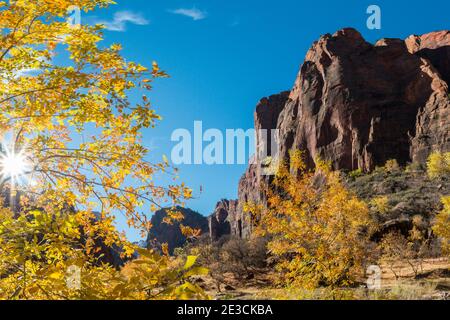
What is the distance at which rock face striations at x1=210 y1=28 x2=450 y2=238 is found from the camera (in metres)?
77.0

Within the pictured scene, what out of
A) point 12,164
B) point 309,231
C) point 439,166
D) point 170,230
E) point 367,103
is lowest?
point 170,230

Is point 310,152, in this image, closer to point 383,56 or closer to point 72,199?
point 383,56

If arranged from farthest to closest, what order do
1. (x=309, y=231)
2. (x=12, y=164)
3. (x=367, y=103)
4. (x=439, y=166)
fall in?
1. (x=367, y=103)
2. (x=439, y=166)
3. (x=309, y=231)
4. (x=12, y=164)

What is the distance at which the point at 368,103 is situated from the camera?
8181cm

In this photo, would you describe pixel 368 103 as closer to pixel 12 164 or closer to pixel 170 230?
pixel 12 164

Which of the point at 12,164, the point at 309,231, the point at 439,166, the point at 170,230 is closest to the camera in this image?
the point at 12,164

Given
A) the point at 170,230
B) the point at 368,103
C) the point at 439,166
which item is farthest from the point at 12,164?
the point at 170,230

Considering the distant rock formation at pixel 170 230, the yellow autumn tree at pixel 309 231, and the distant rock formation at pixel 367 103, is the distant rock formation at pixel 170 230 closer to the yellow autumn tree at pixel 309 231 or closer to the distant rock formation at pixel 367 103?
the distant rock formation at pixel 367 103

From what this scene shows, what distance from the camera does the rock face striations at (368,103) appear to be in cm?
7700

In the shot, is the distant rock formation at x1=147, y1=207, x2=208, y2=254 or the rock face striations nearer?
the rock face striations

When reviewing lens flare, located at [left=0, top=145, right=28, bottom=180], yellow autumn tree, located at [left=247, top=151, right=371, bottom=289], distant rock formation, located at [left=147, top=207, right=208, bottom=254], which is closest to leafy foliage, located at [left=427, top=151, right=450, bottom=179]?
yellow autumn tree, located at [left=247, top=151, right=371, bottom=289]

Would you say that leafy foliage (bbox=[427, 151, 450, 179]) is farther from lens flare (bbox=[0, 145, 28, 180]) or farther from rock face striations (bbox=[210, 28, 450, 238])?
lens flare (bbox=[0, 145, 28, 180])

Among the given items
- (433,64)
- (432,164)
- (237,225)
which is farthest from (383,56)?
(237,225)
